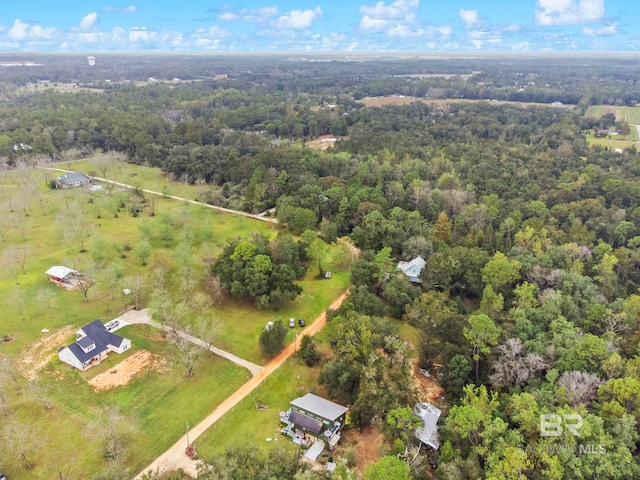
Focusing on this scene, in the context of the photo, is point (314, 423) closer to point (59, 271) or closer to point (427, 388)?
point (427, 388)

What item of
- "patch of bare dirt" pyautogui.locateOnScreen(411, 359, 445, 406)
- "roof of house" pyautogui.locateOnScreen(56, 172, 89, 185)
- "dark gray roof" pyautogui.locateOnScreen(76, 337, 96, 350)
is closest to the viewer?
"patch of bare dirt" pyautogui.locateOnScreen(411, 359, 445, 406)

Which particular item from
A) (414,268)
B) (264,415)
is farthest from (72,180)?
(264,415)

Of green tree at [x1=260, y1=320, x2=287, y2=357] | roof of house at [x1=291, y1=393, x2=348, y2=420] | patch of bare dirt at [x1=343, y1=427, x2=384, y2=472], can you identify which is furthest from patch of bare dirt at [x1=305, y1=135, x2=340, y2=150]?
patch of bare dirt at [x1=343, y1=427, x2=384, y2=472]

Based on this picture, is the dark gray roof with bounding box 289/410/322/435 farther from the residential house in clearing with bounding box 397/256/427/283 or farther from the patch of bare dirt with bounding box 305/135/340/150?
the patch of bare dirt with bounding box 305/135/340/150

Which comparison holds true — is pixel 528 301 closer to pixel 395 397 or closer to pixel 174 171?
pixel 395 397

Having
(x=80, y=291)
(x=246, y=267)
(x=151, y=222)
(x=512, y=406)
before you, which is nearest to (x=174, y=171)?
(x=151, y=222)

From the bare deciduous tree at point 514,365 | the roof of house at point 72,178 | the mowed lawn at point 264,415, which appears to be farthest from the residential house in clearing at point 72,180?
the bare deciduous tree at point 514,365
